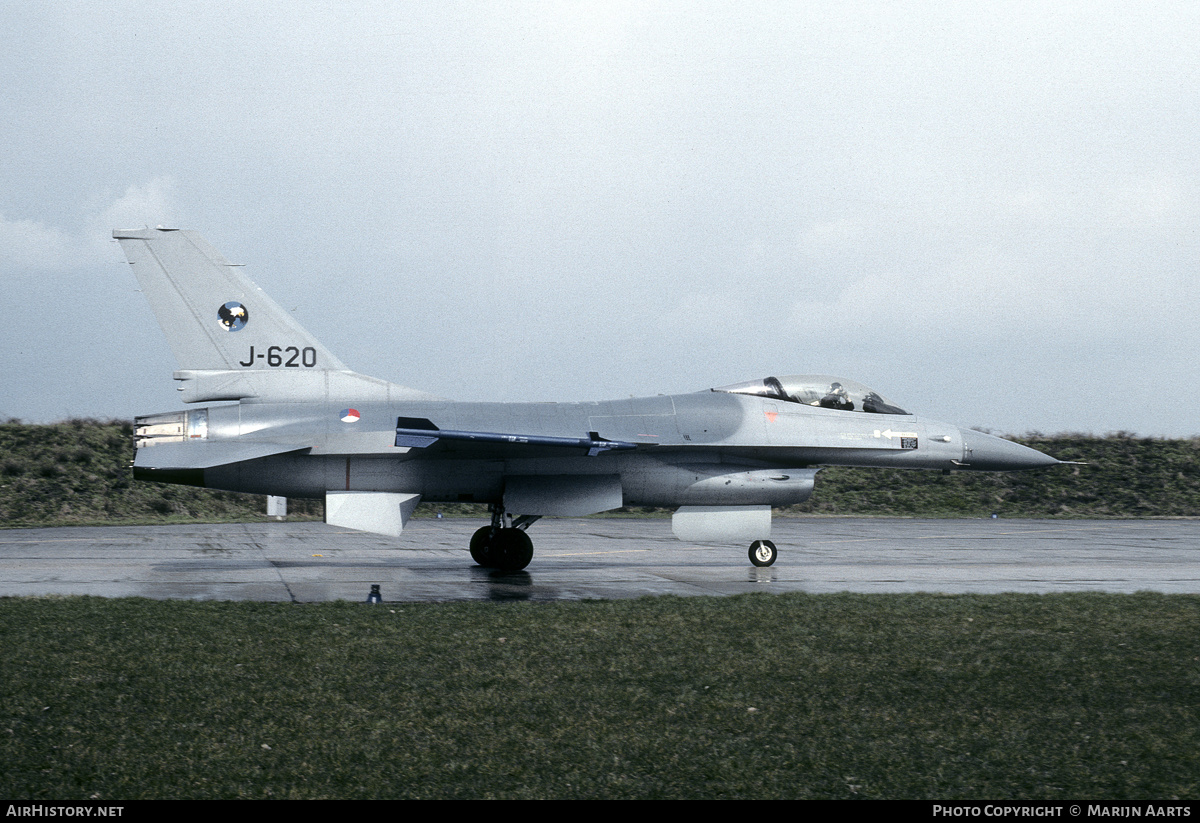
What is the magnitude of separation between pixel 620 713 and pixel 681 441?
31.3 feet

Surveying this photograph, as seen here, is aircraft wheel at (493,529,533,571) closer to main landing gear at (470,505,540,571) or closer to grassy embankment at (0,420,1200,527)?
main landing gear at (470,505,540,571)

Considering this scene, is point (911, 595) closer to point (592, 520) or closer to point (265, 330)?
point (265, 330)

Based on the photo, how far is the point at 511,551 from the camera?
15.6 meters

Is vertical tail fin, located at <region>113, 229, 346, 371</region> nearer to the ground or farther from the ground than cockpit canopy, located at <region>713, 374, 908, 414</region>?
farther from the ground

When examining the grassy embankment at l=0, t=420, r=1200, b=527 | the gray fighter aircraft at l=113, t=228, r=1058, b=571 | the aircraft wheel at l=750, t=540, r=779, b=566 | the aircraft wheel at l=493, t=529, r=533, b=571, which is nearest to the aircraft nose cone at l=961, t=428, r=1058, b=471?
the gray fighter aircraft at l=113, t=228, r=1058, b=571

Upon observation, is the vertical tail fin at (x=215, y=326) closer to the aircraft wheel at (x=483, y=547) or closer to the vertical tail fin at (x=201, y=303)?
the vertical tail fin at (x=201, y=303)

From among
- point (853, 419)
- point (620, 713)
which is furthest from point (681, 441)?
point (620, 713)

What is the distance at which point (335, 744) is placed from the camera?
541 cm

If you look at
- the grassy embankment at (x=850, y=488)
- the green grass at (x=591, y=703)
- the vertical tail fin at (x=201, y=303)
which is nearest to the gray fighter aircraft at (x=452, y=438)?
the vertical tail fin at (x=201, y=303)

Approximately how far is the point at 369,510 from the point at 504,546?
2228 mm

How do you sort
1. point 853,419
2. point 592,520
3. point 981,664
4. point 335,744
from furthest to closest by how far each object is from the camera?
point 592,520 → point 853,419 → point 981,664 → point 335,744

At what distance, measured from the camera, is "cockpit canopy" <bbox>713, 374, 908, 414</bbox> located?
647 inches

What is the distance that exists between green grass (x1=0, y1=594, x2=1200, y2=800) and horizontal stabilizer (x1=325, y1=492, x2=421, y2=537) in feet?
13.6

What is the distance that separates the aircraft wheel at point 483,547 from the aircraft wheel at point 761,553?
4222 millimetres
